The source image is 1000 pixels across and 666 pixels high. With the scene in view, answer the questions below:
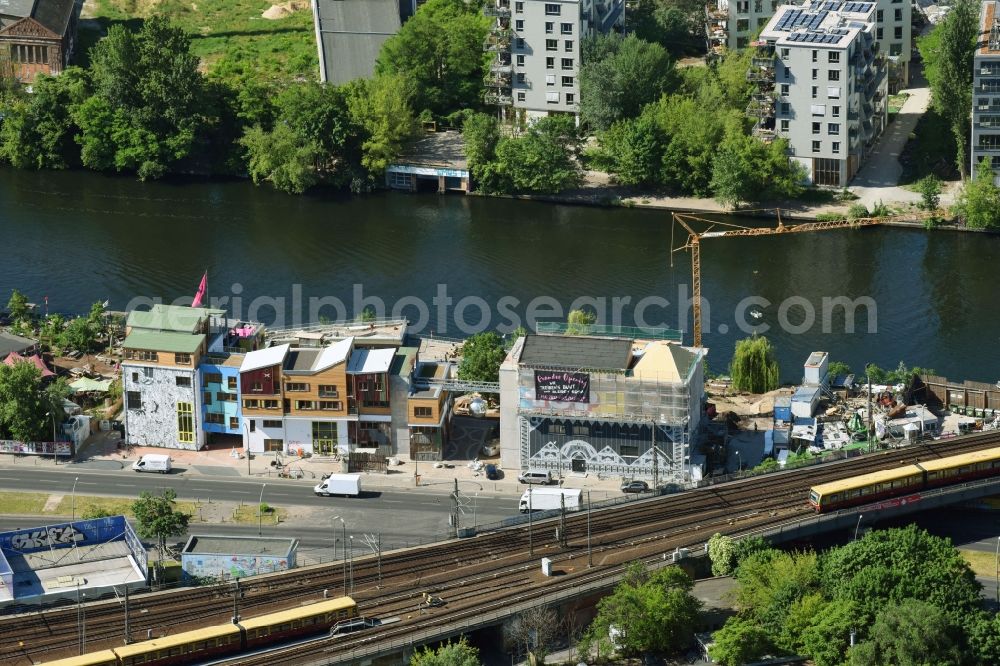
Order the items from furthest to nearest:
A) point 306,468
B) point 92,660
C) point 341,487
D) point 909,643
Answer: point 306,468
point 341,487
point 92,660
point 909,643

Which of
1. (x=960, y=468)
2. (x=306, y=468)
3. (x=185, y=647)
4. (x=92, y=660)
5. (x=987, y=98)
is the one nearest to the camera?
(x=92, y=660)

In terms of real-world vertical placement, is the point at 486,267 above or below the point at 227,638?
above

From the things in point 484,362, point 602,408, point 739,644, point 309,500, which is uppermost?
point 484,362

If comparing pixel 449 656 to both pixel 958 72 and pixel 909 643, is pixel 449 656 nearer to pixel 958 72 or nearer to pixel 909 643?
pixel 909 643

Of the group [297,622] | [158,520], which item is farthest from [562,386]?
[297,622]

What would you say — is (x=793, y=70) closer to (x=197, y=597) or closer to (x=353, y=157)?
(x=353, y=157)

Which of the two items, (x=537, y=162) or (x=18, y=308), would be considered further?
(x=537, y=162)
